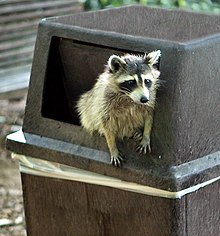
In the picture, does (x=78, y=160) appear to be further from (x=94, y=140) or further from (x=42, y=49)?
(x=42, y=49)

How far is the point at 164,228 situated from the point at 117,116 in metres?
0.41

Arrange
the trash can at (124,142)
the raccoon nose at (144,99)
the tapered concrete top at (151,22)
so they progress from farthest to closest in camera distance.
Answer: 1. the tapered concrete top at (151,22)
2. the trash can at (124,142)
3. the raccoon nose at (144,99)

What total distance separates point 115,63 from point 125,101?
137 millimetres

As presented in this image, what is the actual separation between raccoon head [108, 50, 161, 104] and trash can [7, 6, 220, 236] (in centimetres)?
4

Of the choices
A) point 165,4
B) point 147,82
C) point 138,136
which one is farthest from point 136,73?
point 165,4

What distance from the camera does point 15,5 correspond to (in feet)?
20.5

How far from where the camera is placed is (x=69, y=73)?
2891 millimetres

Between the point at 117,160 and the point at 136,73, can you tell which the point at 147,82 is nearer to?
the point at 136,73

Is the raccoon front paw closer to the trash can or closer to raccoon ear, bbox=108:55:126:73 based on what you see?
the trash can

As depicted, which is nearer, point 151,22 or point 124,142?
point 124,142

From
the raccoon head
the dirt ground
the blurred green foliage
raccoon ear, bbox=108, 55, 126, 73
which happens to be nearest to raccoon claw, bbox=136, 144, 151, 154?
the raccoon head

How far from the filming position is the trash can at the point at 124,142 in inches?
98.0

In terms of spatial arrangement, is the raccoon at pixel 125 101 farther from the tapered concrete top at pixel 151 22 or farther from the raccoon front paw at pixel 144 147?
the tapered concrete top at pixel 151 22

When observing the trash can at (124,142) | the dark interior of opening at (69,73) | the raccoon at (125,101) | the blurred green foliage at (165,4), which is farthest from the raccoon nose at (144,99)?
the blurred green foliage at (165,4)
